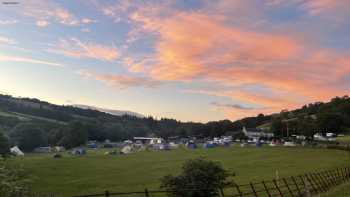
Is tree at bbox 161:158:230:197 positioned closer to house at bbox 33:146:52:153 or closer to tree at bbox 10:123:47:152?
house at bbox 33:146:52:153

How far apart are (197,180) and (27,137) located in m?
134

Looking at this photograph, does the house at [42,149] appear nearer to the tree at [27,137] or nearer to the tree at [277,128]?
the tree at [27,137]

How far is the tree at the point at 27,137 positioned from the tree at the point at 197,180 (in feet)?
426

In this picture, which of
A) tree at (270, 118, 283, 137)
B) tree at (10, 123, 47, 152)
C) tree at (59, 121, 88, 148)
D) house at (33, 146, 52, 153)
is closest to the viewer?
house at (33, 146, 52, 153)

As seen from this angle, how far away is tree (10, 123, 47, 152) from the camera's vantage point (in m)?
147

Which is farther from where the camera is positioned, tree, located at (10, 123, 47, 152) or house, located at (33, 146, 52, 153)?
tree, located at (10, 123, 47, 152)

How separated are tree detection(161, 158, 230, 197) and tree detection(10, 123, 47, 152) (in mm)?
129982

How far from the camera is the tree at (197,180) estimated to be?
25344mm

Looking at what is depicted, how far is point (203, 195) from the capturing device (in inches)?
1013

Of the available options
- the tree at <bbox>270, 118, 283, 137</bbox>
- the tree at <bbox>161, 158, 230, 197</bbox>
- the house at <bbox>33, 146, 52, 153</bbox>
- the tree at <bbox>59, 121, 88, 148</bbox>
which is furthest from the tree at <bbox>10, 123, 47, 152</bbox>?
the tree at <bbox>161, 158, 230, 197</bbox>

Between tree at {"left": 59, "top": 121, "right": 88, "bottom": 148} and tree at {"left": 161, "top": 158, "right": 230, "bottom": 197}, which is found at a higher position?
tree at {"left": 59, "top": 121, "right": 88, "bottom": 148}

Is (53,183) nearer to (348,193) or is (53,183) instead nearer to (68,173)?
(68,173)

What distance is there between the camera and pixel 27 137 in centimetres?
14888

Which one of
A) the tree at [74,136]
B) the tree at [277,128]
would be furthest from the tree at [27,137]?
the tree at [277,128]
